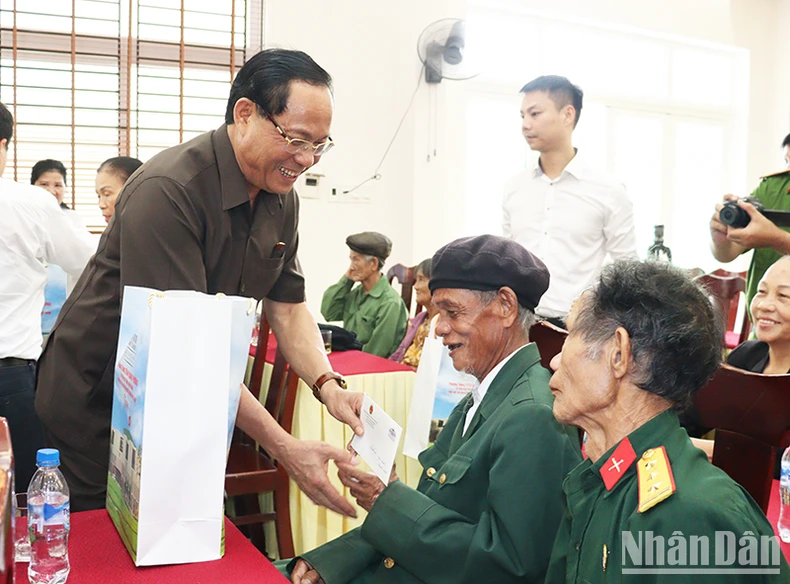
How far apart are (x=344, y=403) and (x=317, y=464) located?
0.22m

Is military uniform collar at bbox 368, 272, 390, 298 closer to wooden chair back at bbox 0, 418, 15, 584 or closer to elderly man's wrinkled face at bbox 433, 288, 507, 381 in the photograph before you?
elderly man's wrinkled face at bbox 433, 288, 507, 381

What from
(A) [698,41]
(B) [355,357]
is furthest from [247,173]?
(A) [698,41]

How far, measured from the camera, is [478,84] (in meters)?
6.60

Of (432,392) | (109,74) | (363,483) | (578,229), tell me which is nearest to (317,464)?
(363,483)

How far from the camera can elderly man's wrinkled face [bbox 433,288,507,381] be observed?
153 centimetres

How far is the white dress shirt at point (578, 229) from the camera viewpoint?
3.33 meters

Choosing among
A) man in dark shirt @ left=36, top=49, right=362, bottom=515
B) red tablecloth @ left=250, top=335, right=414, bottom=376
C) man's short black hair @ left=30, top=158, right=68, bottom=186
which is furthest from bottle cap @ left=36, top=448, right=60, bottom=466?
man's short black hair @ left=30, top=158, right=68, bottom=186

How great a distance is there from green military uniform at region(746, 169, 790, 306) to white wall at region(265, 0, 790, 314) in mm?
3371

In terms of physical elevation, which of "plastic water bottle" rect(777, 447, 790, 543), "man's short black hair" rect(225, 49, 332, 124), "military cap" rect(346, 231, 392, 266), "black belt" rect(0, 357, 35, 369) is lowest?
"plastic water bottle" rect(777, 447, 790, 543)

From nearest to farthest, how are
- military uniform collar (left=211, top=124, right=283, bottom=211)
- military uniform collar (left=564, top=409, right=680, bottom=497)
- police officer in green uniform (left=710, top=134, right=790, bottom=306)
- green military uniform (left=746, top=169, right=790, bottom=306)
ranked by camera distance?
military uniform collar (left=564, top=409, right=680, bottom=497)
military uniform collar (left=211, top=124, right=283, bottom=211)
police officer in green uniform (left=710, top=134, right=790, bottom=306)
green military uniform (left=746, top=169, right=790, bottom=306)

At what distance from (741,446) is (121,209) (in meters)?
1.16

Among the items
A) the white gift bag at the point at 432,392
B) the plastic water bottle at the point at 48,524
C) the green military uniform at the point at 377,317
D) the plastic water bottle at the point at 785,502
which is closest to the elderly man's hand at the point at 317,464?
the plastic water bottle at the point at 48,524

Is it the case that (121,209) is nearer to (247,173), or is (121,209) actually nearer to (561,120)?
(247,173)

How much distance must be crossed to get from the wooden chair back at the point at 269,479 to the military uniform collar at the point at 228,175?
1166mm
